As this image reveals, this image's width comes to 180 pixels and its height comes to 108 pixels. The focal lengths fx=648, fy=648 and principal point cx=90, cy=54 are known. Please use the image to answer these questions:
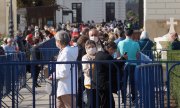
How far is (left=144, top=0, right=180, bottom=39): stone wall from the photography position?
35250 millimetres

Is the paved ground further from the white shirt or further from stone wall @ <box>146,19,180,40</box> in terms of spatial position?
stone wall @ <box>146,19,180,40</box>

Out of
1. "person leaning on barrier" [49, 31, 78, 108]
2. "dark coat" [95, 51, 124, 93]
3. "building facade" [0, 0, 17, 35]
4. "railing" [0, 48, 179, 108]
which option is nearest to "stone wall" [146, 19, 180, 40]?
"building facade" [0, 0, 17, 35]

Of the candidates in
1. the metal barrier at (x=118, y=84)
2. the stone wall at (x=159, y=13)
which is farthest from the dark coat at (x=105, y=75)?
the stone wall at (x=159, y=13)

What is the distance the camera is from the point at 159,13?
118ft

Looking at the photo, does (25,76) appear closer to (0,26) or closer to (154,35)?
(154,35)

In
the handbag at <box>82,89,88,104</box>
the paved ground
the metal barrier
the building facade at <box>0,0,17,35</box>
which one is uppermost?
the building facade at <box>0,0,17,35</box>

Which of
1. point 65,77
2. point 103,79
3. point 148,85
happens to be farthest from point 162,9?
point 148,85

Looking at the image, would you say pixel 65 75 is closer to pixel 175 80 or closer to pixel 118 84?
pixel 118 84

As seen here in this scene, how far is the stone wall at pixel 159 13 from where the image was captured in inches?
1388

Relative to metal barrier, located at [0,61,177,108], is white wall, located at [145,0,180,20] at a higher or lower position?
higher

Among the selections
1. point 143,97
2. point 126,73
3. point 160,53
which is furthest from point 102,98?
point 160,53

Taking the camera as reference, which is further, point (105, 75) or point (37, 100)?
point (37, 100)

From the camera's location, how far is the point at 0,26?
53.6m

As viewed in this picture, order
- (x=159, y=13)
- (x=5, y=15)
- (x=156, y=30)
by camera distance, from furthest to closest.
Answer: (x=5, y=15) → (x=159, y=13) → (x=156, y=30)
